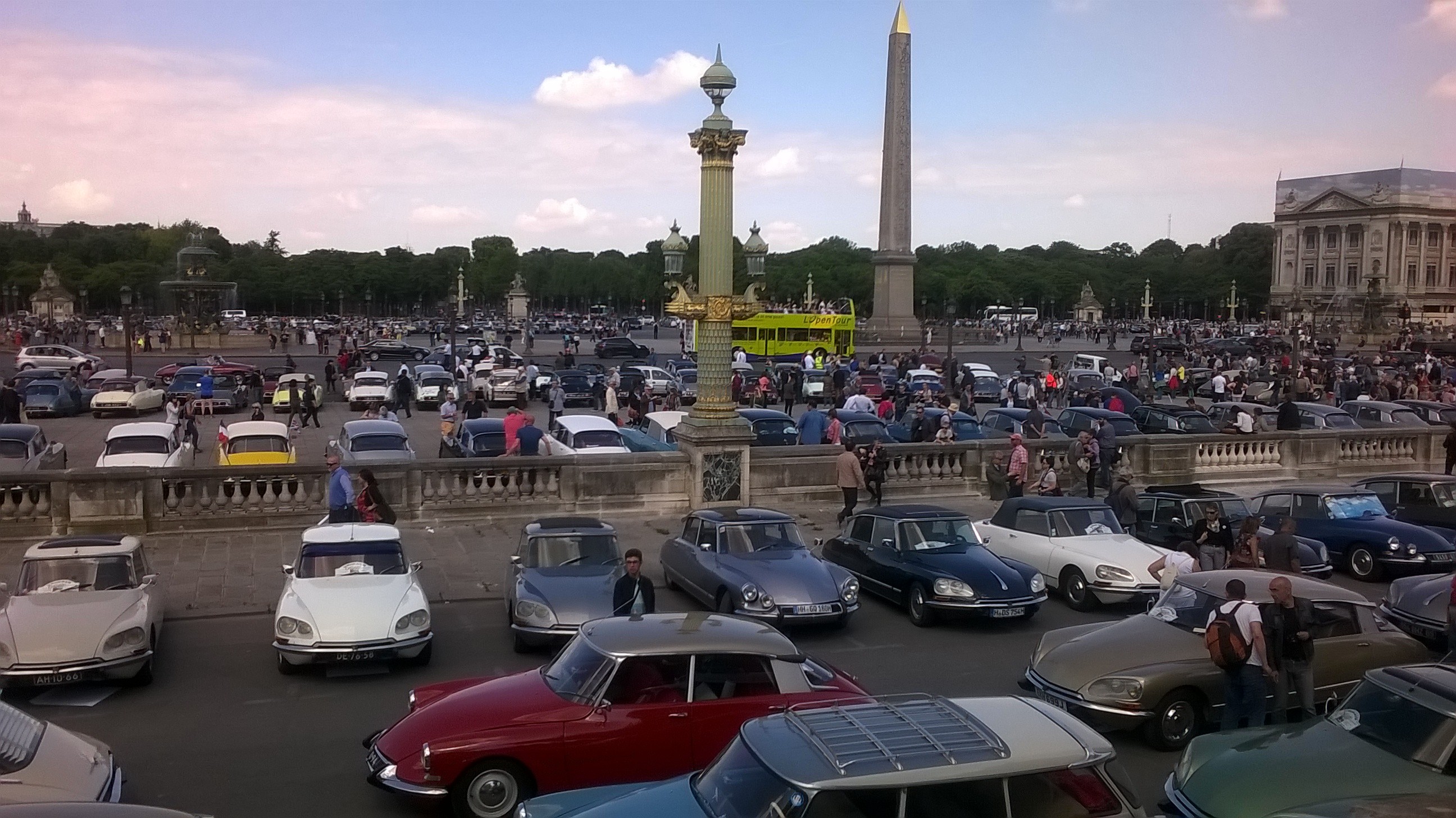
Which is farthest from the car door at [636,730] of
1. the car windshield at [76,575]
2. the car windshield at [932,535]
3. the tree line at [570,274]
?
the tree line at [570,274]

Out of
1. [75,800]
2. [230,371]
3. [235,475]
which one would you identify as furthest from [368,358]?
[75,800]

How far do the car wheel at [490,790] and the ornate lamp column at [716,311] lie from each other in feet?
41.2

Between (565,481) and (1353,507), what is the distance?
11981 millimetres

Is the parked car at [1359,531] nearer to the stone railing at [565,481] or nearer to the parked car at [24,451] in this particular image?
the stone railing at [565,481]

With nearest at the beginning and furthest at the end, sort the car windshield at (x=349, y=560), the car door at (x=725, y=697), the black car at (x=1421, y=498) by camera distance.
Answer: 1. the car door at (x=725, y=697)
2. the car windshield at (x=349, y=560)
3. the black car at (x=1421, y=498)

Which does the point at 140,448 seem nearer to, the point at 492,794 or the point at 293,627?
the point at 293,627

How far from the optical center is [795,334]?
213 ft

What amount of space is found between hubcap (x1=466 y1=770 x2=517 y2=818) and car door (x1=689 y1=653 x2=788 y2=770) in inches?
47.7

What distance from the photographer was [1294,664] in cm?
962

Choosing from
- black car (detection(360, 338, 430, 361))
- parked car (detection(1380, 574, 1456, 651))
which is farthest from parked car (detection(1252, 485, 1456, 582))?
black car (detection(360, 338, 430, 361))

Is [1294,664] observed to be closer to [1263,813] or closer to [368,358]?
[1263,813]

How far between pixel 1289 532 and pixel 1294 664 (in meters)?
4.86

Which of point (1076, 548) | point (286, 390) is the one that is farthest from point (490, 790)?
point (286, 390)

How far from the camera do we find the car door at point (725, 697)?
8180 millimetres
